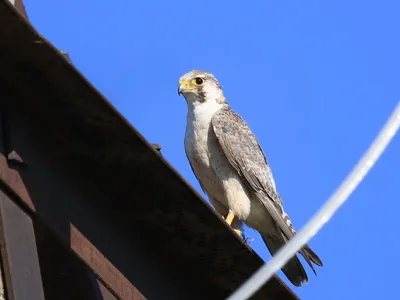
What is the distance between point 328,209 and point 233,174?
16.5 ft

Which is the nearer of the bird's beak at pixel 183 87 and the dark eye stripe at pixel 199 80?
the bird's beak at pixel 183 87

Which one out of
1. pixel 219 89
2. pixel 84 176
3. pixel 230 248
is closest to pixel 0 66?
pixel 84 176

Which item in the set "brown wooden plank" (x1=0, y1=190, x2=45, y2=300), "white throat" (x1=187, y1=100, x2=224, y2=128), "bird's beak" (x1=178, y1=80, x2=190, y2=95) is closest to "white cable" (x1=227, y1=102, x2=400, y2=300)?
"brown wooden plank" (x1=0, y1=190, x2=45, y2=300)

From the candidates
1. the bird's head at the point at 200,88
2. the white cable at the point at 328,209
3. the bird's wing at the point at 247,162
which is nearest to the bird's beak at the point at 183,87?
the bird's head at the point at 200,88

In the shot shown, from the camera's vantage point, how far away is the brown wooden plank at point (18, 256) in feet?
11.5

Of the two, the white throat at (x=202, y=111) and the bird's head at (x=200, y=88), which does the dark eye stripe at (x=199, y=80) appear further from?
the white throat at (x=202, y=111)

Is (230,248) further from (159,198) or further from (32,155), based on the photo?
(32,155)

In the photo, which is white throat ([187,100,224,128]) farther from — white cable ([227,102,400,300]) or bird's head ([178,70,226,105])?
white cable ([227,102,400,300])

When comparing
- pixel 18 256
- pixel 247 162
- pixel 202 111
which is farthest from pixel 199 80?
pixel 18 256

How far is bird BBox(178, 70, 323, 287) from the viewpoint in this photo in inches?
309

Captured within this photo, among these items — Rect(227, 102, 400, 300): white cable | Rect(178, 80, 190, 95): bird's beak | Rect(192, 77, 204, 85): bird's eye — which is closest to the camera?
Rect(227, 102, 400, 300): white cable

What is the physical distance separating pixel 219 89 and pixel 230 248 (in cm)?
409

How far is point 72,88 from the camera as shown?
3889 millimetres

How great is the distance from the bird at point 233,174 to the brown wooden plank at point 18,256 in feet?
13.7
